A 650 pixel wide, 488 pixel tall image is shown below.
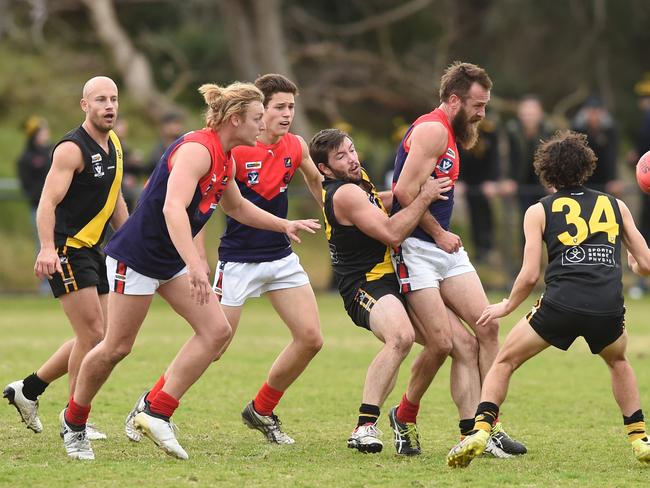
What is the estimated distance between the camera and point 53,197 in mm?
6770

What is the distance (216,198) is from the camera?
6.60 meters

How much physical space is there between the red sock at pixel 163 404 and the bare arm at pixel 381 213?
1424mm

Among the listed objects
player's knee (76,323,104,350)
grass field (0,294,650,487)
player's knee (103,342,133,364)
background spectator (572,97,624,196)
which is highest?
background spectator (572,97,624,196)

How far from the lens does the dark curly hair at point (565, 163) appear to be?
6.27 metres

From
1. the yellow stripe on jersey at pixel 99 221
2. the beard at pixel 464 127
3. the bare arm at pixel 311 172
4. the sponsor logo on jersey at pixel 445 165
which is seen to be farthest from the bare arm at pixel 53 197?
the beard at pixel 464 127

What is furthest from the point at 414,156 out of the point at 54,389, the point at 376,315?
the point at 54,389

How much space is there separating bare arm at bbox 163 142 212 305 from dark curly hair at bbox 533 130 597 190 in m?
1.79

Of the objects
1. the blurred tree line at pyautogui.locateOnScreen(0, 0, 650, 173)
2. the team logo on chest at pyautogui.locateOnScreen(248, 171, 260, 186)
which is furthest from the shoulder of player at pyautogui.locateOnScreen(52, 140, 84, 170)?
the blurred tree line at pyautogui.locateOnScreen(0, 0, 650, 173)

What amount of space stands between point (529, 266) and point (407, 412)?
127 cm

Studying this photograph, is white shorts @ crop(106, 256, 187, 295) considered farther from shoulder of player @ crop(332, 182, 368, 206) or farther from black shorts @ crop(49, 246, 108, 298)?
shoulder of player @ crop(332, 182, 368, 206)

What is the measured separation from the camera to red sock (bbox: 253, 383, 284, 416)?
7.29 m

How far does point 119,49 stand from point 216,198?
18.0 m

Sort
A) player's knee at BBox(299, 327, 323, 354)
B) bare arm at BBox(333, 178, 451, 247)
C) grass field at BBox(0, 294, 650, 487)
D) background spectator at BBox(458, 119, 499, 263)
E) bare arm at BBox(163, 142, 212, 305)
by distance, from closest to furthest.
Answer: grass field at BBox(0, 294, 650, 487)
bare arm at BBox(163, 142, 212, 305)
bare arm at BBox(333, 178, 451, 247)
player's knee at BBox(299, 327, 323, 354)
background spectator at BBox(458, 119, 499, 263)

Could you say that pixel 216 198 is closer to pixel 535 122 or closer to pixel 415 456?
pixel 415 456
